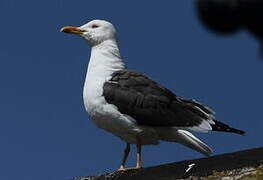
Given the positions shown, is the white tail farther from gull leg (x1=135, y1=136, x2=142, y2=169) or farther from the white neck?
the white neck

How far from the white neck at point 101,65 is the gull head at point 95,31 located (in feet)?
0.22

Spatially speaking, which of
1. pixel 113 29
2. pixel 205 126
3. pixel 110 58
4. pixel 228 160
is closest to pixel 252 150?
pixel 228 160

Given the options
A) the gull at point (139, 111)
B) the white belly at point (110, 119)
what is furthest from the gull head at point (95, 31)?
the white belly at point (110, 119)

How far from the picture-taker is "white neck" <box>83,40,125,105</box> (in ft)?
20.8

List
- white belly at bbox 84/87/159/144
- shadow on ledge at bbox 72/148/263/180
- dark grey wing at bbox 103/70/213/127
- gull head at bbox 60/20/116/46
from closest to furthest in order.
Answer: shadow on ledge at bbox 72/148/263/180, white belly at bbox 84/87/159/144, dark grey wing at bbox 103/70/213/127, gull head at bbox 60/20/116/46

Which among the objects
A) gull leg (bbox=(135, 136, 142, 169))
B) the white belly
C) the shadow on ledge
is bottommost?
gull leg (bbox=(135, 136, 142, 169))

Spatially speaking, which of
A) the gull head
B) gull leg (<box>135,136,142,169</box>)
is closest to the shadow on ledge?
gull leg (<box>135,136,142,169</box>)

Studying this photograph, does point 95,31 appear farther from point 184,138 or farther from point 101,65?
point 184,138

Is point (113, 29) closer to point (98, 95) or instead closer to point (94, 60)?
point (94, 60)

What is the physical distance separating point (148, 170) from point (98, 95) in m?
1.76


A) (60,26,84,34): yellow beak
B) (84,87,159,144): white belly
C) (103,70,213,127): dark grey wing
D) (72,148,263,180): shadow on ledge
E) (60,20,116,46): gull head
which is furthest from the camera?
(60,26,84,34): yellow beak

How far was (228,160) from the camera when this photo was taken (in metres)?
4.23

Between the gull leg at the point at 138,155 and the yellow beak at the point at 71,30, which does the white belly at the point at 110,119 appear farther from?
the yellow beak at the point at 71,30

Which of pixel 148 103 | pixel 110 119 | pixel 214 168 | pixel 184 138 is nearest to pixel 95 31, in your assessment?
pixel 148 103
